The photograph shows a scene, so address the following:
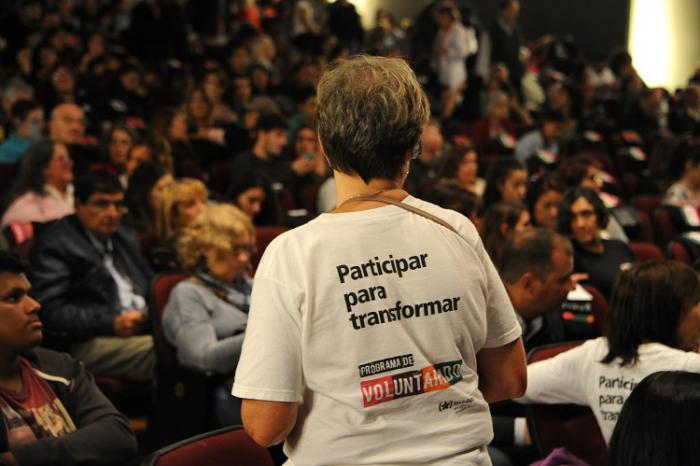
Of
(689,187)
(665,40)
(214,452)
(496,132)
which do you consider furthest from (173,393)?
(665,40)

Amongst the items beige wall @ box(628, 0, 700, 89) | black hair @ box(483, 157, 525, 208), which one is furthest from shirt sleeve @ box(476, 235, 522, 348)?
beige wall @ box(628, 0, 700, 89)

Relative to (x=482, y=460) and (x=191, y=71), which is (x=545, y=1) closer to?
(x=191, y=71)

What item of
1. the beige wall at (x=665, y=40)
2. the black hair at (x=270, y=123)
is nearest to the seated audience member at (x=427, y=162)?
the black hair at (x=270, y=123)

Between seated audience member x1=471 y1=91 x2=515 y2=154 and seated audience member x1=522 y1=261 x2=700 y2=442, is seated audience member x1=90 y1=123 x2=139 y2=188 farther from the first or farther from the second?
seated audience member x1=522 y1=261 x2=700 y2=442

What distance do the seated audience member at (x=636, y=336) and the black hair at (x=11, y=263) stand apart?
1447 mm

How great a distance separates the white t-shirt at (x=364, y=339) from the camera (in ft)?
4.66

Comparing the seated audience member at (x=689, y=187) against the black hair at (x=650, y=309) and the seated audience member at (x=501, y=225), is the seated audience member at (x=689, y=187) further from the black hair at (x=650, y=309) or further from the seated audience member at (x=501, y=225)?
the black hair at (x=650, y=309)

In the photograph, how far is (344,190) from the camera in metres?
1.51

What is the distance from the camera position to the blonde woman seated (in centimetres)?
326

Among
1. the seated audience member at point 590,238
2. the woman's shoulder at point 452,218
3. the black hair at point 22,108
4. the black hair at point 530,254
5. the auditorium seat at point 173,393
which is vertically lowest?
the auditorium seat at point 173,393

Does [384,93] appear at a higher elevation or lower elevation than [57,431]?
higher

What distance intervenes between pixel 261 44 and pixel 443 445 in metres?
9.87

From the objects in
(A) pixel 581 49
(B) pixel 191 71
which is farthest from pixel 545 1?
(B) pixel 191 71

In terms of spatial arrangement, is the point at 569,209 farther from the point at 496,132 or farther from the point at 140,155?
the point at 496,132
